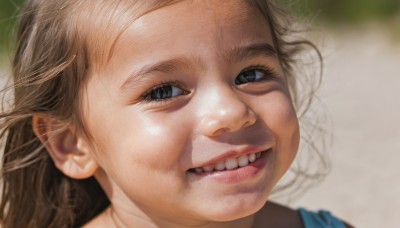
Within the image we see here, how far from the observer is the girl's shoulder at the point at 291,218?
242cm

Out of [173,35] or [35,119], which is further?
[35,119]

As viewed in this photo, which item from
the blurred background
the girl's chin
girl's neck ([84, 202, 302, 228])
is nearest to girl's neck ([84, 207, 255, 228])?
girl's neck ([84, 202, 302, 228])

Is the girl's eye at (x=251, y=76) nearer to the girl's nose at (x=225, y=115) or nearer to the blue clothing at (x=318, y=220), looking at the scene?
the girl's nose at (x=225, y=115)

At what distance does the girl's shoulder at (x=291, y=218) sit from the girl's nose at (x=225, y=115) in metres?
0.68

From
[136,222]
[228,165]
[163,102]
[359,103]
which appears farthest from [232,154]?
[359,103]

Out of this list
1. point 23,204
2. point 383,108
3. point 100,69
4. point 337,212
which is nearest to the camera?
point 100,69

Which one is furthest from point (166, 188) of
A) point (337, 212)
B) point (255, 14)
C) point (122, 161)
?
point (337, 212)

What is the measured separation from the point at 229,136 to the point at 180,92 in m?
0.16

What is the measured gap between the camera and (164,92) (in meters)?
1.86

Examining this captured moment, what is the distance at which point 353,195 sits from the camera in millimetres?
3377

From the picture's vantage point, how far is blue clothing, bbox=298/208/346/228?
8.07 ft

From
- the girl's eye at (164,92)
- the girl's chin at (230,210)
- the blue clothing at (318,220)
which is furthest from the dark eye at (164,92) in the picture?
the blue clothing at (318,220)

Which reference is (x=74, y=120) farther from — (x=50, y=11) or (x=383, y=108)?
(x=383, y=108)

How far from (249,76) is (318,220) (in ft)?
2.38
